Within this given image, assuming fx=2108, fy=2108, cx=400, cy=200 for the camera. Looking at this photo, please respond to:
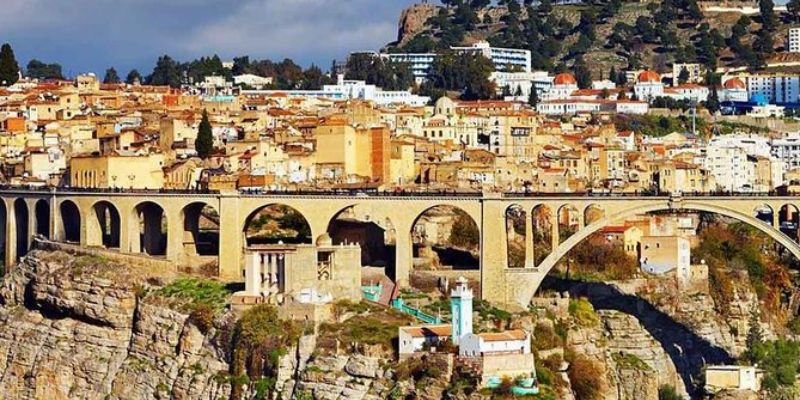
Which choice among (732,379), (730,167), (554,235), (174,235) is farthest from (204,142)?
(730,167)

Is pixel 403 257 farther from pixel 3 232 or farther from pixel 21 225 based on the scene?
pixel 3 232

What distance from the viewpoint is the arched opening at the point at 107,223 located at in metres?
59.2

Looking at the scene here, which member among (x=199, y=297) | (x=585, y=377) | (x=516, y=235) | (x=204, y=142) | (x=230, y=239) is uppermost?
(x=204, y=142)

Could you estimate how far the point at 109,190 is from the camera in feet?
193

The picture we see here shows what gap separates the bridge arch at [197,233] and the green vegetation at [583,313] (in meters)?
9.68

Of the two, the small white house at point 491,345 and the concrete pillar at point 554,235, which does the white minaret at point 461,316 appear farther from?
the concrete pillar at point 554,235

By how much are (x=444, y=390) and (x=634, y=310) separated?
15525 mm

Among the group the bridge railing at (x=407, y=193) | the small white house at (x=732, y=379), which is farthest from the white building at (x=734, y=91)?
the small white house at (x=732, y=379)

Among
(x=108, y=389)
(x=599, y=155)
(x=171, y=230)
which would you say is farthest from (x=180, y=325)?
(x=599, y=155)

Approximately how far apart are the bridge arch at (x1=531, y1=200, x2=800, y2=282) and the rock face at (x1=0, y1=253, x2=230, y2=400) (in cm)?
A: 943

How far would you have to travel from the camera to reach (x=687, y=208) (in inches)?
2088

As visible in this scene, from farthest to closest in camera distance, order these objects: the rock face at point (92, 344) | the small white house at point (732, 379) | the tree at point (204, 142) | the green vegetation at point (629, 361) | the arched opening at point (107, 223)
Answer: the tree at point (204, 142) < the arched opening at point (107, 223) < the green vegetation at point (629, 361) < the small white house at point (732, 379) < the rock face at point (92, 344)

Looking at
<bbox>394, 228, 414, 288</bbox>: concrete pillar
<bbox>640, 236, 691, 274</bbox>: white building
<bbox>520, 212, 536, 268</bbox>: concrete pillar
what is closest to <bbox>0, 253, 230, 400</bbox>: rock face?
<bbox>394, 228, 414, 288</bbox>: concrete pillar

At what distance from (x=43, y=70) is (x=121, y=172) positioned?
5687 centimetres
